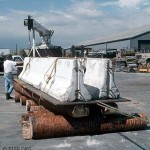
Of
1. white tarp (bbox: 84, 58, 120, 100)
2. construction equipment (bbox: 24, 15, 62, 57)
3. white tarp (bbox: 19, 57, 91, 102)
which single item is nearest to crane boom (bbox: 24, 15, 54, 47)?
construction equipment (bbox: 24, 15, 62, 57)

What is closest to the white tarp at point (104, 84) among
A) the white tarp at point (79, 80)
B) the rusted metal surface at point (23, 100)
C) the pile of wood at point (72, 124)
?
the white tarp at point (79, 80)

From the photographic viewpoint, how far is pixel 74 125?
25.7ft

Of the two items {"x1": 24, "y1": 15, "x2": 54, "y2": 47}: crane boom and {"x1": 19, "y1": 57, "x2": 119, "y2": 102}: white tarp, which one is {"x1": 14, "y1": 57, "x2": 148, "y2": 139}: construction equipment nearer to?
{"x1": 19, "y1": 57, "x2": 119, "y2": 102}: white tarp

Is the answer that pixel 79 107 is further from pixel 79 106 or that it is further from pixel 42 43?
pixel 42 43

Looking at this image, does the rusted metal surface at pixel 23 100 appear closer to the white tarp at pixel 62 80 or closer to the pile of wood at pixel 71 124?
the white tarp at pixel 62 80

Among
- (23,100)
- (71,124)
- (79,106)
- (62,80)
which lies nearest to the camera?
(79,106)

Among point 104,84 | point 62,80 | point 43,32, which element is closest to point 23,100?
point 62,80

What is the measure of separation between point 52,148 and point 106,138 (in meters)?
1.30

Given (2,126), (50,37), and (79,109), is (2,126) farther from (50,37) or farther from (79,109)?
(50,37)

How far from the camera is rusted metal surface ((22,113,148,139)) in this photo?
763cm

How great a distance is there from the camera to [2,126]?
29.4ft

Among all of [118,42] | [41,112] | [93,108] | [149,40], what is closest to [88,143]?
[93,108]

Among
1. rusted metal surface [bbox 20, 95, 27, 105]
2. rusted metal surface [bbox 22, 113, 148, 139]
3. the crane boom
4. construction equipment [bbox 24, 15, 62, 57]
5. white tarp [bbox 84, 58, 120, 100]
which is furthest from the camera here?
the crane boom

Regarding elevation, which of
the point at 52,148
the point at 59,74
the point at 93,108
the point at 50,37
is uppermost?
the point at 50,37
